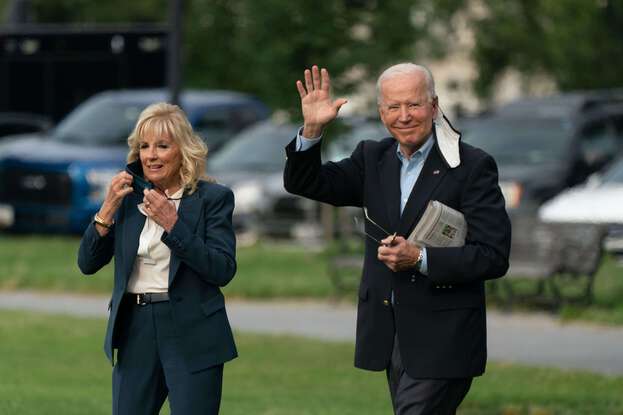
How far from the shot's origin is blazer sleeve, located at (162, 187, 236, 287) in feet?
19.9

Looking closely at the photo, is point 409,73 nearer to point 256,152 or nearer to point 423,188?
point 423,188

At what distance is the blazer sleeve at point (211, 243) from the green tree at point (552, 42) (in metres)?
13.6

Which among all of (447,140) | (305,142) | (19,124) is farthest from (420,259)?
(19,124)

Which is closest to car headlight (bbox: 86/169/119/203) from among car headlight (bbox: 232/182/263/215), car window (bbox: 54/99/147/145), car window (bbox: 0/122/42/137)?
car window (bbox: 54/99/147/145)

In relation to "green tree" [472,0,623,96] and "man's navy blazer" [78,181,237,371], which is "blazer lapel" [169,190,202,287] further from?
"green tree" [472,0,623,96]

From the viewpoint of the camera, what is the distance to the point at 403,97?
607 cm

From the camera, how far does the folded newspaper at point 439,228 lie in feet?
19.6

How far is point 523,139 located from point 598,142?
99 cm

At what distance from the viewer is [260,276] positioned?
57.4 ft

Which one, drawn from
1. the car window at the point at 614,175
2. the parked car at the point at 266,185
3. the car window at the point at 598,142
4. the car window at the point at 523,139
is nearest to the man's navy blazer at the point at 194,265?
the car window at the point at 614,175

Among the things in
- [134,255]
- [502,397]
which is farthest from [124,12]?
[134,255]

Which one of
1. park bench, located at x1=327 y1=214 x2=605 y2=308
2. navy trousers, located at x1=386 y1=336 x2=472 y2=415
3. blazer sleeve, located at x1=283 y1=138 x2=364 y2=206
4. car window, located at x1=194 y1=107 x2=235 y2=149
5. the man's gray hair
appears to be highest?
the man's gray hair

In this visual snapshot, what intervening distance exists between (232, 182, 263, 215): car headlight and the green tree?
15.2 ft

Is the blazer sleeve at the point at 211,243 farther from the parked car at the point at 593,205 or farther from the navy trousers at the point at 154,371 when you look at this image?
the parked car at the point at 593,205
